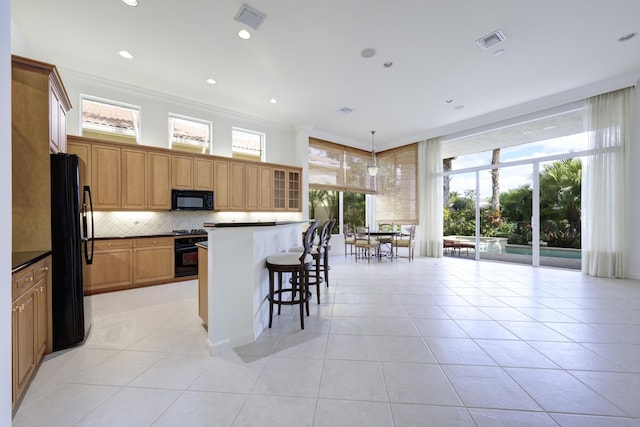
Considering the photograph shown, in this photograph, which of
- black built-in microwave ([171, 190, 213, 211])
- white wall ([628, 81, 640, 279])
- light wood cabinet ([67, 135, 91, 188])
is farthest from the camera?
black built-in microwave ([171, 190, 213, 211])

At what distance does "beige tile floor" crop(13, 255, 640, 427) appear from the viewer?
1505 mm

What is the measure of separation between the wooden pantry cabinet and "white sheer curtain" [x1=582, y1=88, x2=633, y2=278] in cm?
772

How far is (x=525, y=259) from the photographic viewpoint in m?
6.25

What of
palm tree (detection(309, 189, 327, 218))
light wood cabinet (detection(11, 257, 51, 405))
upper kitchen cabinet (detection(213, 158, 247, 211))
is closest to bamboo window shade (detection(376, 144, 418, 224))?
palm tree (detection(309, 189, 327, 218))

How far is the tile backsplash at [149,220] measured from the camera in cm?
429

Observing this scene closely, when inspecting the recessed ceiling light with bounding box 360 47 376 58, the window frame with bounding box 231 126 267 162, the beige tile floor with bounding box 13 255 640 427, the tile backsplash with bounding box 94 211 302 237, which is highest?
the recessed ceiling light with bounding box 360 47 376 58

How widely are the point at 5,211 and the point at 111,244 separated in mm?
3584

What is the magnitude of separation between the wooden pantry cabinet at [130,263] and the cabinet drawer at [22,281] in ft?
7.62

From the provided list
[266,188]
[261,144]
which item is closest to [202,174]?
[266,188]

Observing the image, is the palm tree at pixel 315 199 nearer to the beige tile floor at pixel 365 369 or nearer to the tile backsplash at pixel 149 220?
the tile backsplash at pixel 149 220

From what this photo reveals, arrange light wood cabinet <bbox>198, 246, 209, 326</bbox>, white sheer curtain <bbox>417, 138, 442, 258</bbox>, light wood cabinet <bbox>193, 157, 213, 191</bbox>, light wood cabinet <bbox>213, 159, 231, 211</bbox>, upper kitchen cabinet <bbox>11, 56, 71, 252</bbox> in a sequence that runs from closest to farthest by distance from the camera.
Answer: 1. upper kitchen cabinet <bbox>11, 56, 71, 252</bbox>
2. light wood cabinet <bbox>198, 246, 209, 326</bbox>
3. light wood cabinet <bbox>193, 157, 213, 191</bbox>
4. light wood cabinet <bbox>213, 159, 231, 211</bbox>
5. white sheer curtain <bbox>417, 138, 442, 258</bbox>

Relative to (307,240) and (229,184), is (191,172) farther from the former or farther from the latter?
(307,240)

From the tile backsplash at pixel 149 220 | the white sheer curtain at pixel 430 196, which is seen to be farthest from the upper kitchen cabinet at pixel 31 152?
the white sheer curtain at pixel 430 196

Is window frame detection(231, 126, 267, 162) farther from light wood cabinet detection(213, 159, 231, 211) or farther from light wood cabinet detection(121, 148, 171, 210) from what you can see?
light wood cabinet detection(121, 148, 171, 210)
